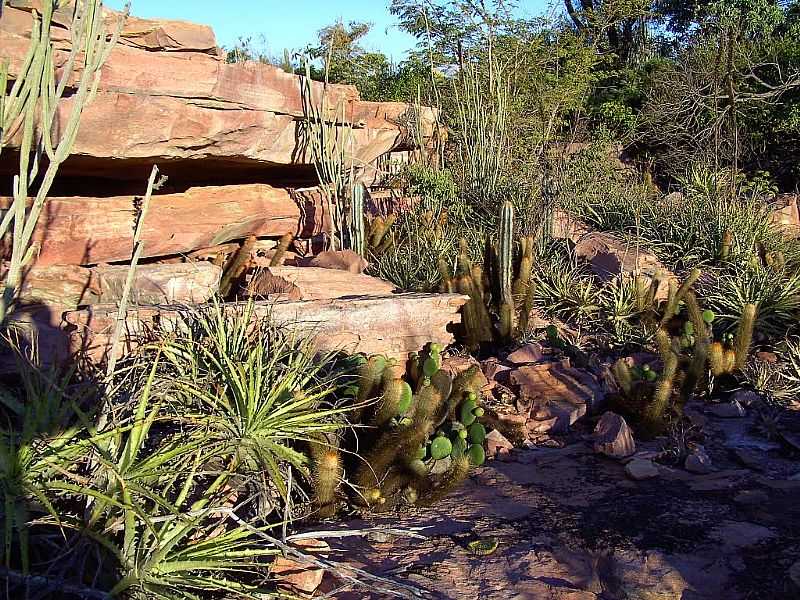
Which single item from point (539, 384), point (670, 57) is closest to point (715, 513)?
point (539, 384)

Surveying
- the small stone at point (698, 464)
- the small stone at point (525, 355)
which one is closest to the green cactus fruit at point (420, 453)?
the small stone at point (698, 464)

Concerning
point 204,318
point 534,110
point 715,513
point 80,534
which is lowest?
point 715,513

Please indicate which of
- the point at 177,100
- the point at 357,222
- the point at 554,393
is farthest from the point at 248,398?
the point at 357,222

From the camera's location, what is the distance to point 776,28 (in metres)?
15.2

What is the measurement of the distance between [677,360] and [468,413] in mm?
1854

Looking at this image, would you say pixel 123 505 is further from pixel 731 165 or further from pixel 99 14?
pixel 731 165

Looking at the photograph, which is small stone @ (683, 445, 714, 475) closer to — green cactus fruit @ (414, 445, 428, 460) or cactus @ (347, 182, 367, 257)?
green cactus fruit @ (414, 445, 428, 460)

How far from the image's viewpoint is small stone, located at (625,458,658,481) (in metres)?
4.56

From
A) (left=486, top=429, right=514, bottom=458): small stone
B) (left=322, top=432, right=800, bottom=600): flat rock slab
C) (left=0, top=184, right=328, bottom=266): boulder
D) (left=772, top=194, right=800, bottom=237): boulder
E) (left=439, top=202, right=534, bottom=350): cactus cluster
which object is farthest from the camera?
(left=772, top=194, right=800, bottom=237): boulder

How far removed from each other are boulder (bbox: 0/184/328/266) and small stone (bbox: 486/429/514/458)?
3716 millimetres

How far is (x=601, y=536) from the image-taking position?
12.2ft

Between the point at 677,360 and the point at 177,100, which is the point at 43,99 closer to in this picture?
the point at 177,100

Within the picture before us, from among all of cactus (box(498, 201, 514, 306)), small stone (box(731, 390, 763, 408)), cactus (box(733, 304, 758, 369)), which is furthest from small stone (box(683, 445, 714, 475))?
cactus (box(498, 201, 514, 306))

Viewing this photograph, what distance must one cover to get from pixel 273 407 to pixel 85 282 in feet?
9.26
